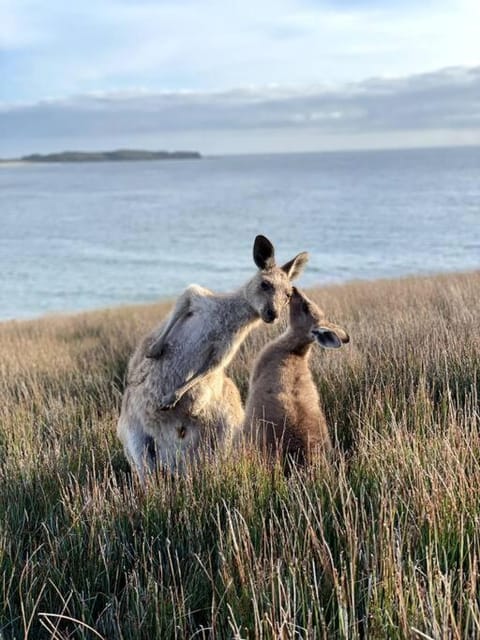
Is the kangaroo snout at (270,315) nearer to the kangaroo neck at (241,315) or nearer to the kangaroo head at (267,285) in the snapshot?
the kangaroo head at (267,285)

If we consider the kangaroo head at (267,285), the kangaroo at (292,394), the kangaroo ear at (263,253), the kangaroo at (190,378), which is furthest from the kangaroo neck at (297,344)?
the kangaroo ear at (263,253)

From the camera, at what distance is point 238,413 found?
5070mm

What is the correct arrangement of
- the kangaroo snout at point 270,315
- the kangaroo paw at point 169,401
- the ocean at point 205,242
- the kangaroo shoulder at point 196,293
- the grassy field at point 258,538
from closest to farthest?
1. the grassy field at point 258,538
2. the kangaroo snout at point 270,315
3. the kangaroo paw at point 169,401
4. the kangaroo shoulder at point 196,293
5. the ocean at point 205,242

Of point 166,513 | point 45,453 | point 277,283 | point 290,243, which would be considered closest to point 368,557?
point 166,513

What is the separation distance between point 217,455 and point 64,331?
11.2 m

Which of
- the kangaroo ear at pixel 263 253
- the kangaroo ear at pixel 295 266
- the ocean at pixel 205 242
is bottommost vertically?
the ocean at pixel 205 242

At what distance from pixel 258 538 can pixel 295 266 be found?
1.75m

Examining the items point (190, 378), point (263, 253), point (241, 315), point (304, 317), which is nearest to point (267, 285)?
point (263, 253)

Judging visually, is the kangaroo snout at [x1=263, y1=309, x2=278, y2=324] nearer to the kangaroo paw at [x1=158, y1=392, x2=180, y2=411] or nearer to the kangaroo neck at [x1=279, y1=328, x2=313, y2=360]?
the kangaroo paw at [x1=158, y1=392, x2=180, y2=411]

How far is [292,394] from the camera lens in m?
5.09

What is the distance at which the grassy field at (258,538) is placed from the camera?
2760mm

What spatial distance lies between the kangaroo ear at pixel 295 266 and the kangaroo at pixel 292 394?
0.57 meters

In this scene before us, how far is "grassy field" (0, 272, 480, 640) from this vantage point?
2.76m

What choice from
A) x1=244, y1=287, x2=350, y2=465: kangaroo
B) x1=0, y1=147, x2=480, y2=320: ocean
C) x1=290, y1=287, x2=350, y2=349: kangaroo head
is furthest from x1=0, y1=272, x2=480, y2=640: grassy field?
x1=0, y1=147, x2=480, y2=320: ocean
